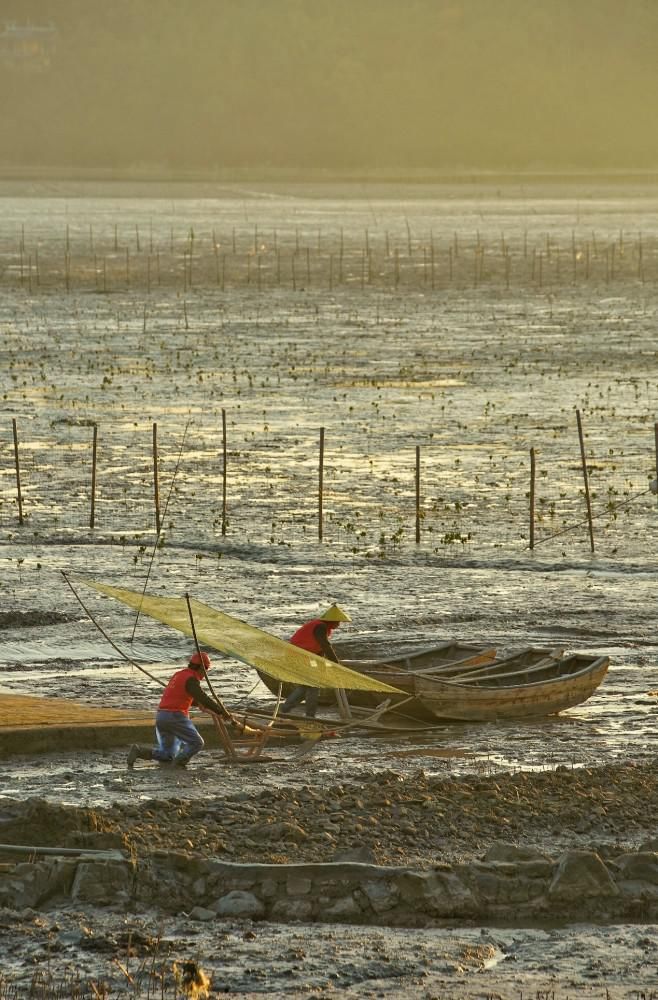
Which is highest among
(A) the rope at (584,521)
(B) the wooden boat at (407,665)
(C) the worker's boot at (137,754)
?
(A) the rope at (584,521)

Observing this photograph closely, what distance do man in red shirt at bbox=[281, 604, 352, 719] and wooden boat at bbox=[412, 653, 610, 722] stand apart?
1279mm

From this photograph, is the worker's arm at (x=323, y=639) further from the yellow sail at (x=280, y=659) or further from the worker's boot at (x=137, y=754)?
the worker's boot at (x=137, y=754)

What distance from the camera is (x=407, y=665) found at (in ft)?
78.5

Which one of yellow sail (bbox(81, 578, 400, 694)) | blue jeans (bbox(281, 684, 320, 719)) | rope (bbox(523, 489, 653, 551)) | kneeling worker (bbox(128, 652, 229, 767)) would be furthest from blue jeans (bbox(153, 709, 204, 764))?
rope (bbox(523, 489, 653, 551))

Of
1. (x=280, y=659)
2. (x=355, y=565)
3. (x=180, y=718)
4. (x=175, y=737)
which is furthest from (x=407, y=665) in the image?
(x=355, y=565)

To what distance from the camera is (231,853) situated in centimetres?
1681

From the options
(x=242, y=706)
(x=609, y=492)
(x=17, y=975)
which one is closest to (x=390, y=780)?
(x=242, y=706)

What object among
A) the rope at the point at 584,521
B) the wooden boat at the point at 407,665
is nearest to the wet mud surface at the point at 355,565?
the rope at the point at 584,521

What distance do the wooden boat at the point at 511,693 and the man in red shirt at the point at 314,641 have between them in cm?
128

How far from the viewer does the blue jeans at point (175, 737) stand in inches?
768

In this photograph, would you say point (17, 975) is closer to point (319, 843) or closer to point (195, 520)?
point (319, 843)

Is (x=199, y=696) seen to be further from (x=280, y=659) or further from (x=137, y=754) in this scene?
(x=280, y=659)

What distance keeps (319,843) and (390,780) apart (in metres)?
2.15

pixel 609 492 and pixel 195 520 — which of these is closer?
pixel 195 520
